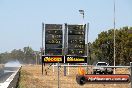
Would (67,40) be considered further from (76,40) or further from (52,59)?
(52,59)

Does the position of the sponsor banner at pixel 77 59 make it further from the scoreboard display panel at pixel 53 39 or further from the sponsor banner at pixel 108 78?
the sponsor banner at pixel 108 78

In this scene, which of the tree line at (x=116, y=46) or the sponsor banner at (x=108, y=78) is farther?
the tree line at (x=116, y=46)

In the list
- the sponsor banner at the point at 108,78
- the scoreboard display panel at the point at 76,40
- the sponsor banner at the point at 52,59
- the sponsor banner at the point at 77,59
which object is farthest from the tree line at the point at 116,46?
the sponsor banner at the point at 108,78

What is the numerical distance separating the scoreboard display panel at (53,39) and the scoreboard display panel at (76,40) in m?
1.13

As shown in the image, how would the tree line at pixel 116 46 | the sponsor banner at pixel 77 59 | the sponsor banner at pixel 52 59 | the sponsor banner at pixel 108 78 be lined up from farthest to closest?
the tree line at pixel 116 46 < the sponsor banner at pixel 77 59 < the sponsor banner at pixel 52 59 < the sponsor banner at pixel 108 78

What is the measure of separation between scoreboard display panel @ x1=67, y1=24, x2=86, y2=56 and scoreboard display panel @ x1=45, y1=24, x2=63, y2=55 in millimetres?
1125

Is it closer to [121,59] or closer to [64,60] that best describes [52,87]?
[64,60]

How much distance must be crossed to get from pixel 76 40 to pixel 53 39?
258 centimetres

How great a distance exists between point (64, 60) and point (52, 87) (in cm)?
1640

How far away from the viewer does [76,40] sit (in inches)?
1790

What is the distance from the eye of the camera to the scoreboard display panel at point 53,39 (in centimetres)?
4469

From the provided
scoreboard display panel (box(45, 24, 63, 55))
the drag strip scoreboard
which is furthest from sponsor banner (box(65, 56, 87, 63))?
scoreboard display panel (box(45, 24, 63, 55))

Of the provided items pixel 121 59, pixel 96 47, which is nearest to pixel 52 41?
pixel 121 59

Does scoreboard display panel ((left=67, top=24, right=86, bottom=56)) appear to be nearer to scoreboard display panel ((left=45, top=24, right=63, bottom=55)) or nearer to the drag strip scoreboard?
the drag strip scoreboard
